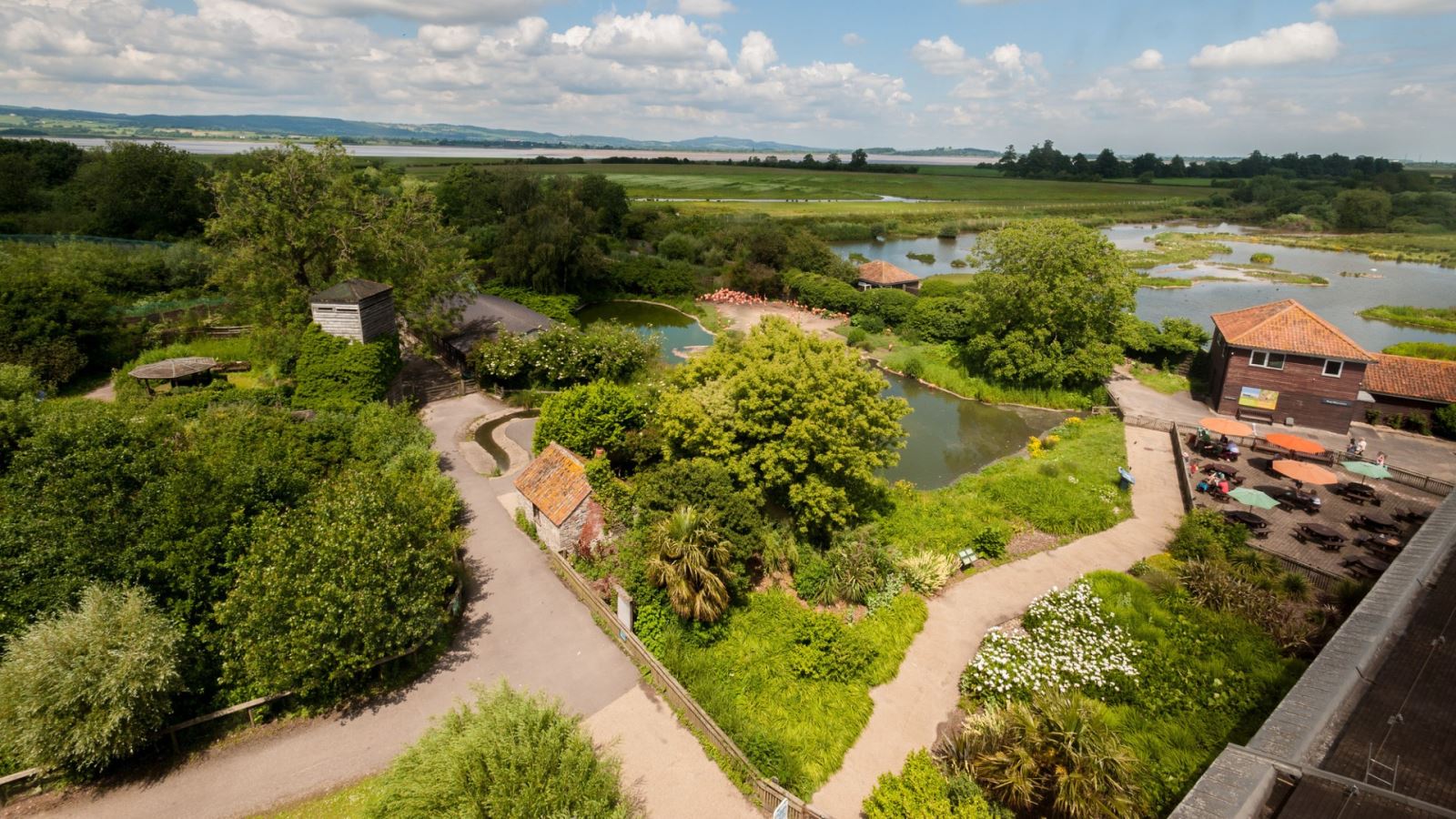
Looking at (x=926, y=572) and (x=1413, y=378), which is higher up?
(x=1413, y=378)

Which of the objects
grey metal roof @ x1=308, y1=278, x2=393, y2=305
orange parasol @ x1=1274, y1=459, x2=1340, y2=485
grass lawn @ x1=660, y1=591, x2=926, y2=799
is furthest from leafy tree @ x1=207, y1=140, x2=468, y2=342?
orange parasol @ x1=1274, y1=459, x2=1340, y2=485

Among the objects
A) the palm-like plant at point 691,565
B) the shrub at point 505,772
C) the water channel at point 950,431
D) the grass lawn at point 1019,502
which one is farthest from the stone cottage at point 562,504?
the water channel at point 950,431

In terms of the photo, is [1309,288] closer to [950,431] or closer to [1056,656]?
[950,431]

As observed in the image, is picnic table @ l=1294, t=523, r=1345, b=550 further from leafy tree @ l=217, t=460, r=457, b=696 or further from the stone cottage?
leafy tree @ l=217, t=460, r=457, b=696

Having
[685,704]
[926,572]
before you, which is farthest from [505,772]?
[926,572]

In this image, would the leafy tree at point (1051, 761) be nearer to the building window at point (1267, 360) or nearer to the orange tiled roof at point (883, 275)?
the building window at point (1267, 360)

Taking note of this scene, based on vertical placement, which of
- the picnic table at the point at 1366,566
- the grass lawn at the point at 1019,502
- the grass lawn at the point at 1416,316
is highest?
the grass lawn at the point at 1416,316
